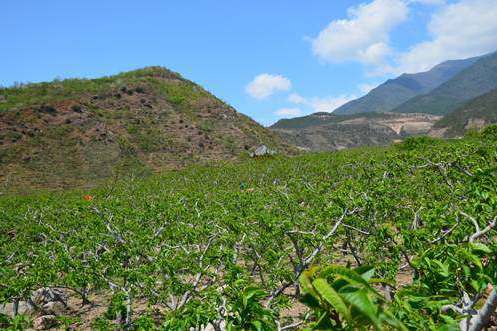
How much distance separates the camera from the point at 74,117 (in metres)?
51.9

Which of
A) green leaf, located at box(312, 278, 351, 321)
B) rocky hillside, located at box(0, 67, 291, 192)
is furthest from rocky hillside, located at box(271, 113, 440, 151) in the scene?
green leaf, located at box(312, 278, 351, 321)

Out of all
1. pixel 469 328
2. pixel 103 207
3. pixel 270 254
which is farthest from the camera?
pixel 103 207

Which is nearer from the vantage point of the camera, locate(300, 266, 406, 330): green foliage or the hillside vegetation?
locate(300, 266, 406, 330): green foliage

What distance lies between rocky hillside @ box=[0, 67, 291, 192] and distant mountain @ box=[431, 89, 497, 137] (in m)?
80.5

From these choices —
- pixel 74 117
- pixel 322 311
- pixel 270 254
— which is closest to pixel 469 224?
pixel 270 254

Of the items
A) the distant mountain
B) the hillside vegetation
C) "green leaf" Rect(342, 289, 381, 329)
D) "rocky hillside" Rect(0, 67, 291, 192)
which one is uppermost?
"rocky hillside" Rect(0, 67, 291, 192)

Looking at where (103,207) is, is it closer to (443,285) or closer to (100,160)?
(443,285)

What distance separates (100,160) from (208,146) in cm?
1431

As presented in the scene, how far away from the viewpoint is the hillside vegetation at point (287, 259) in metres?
2.87

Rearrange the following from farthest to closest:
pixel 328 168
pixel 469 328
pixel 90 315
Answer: pixel 328 168 < pixel 90 315 < pixel 469 328

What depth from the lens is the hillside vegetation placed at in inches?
113

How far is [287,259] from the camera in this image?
11.5 m

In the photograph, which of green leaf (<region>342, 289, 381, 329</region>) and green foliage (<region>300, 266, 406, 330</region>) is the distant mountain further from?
green leaf (<region>342, 289, 381, 329</region>)

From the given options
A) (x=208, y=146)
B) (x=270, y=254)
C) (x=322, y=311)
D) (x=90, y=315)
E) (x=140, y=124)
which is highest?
(x=140, y=124)
